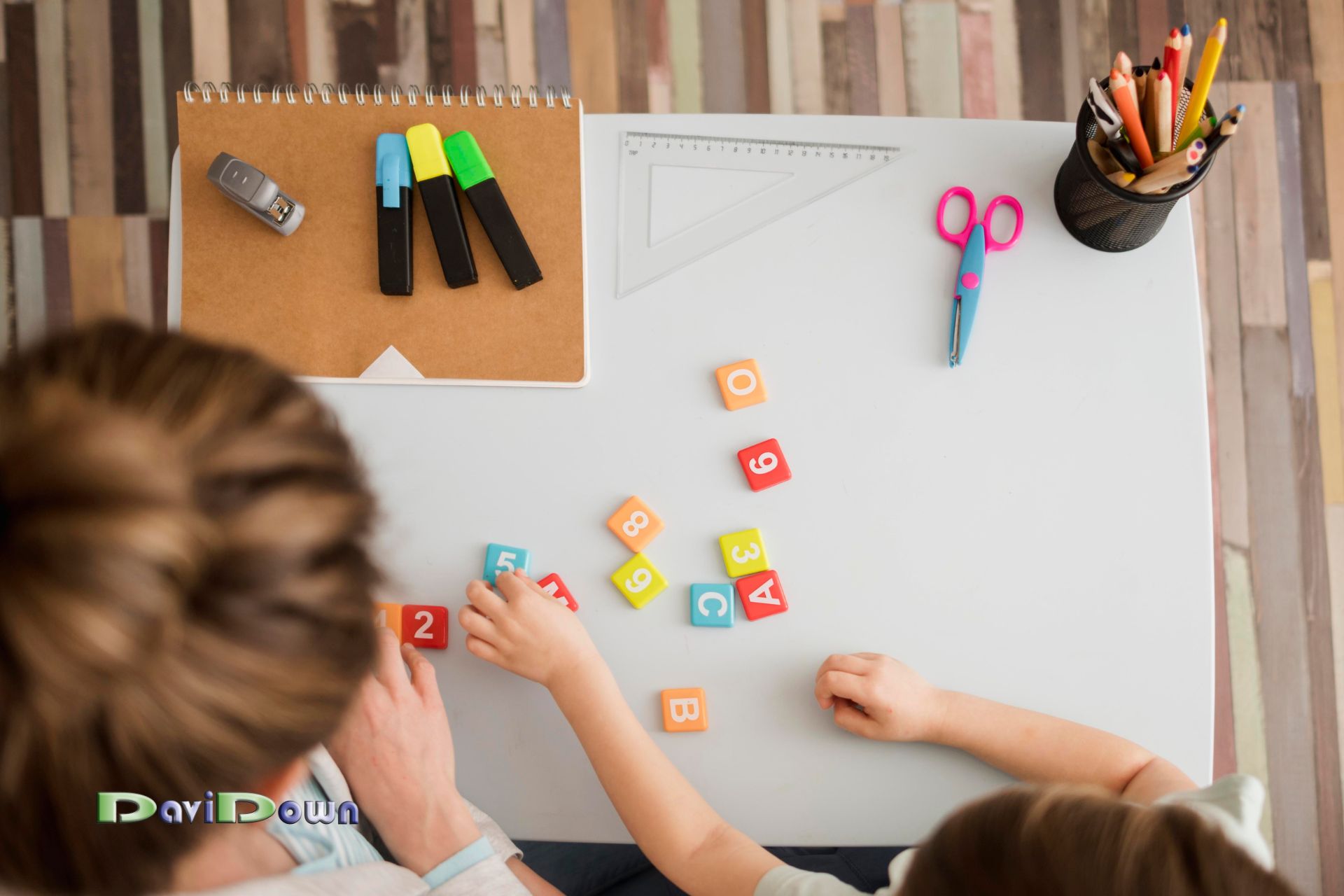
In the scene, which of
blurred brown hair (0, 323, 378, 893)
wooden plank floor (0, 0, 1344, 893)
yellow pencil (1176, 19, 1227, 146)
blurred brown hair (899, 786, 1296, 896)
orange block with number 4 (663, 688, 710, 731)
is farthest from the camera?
wooden plank floor (0, 0, 1344, 893)

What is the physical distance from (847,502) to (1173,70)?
18.0 inches

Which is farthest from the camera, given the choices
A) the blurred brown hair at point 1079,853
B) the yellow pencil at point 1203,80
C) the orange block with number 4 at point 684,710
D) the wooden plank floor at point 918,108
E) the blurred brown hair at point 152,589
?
the wooden plank floor at point 918,108

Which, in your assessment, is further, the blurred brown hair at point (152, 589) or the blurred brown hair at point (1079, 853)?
the blurred brown hair at point (1079, 853)

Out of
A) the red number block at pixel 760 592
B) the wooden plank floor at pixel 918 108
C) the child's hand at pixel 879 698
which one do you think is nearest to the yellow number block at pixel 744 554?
the red number block at pixel 760 592

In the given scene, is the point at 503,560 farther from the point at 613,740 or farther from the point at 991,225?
the point at 991,225

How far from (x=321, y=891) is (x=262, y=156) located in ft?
2.16

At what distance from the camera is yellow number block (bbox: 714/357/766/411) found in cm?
86

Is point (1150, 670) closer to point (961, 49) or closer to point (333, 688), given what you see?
point (333, 688)

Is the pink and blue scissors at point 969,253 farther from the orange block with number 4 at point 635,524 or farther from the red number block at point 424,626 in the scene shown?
the red number block at point 424,626

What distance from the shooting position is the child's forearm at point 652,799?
0.78 meters

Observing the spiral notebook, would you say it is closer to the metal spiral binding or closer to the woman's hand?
the metal spiral binding

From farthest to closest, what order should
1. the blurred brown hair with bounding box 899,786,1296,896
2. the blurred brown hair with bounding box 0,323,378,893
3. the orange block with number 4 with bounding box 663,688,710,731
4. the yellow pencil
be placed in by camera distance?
1. the orange block with number 4 with bounding box 663,688,710,731
2. the yellow pencil
3. the blurred brown hair with bounding box 899,786,1296,896
4. the blurred brown hair with bounding box 0,323,378,893

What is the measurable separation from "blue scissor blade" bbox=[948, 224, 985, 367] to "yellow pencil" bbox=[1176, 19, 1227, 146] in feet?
0.60

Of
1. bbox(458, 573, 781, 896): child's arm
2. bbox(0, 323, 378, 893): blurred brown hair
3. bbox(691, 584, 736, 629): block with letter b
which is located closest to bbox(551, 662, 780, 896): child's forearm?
bbox(458, 573, 781, 896): child's arm
